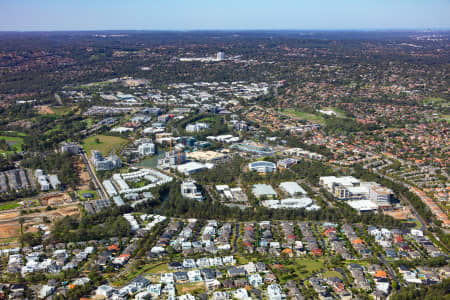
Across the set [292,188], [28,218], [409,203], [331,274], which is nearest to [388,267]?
[331,274]

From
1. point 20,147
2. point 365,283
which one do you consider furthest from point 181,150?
point 365,283

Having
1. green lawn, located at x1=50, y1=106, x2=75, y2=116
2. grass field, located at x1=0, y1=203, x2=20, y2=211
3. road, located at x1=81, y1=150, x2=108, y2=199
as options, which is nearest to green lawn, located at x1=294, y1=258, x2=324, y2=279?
road, located at x1=81, y1=150, x2=108, y2=199

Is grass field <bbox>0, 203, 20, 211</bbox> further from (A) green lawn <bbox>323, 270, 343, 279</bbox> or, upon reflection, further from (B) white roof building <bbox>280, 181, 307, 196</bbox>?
(A) green lawn <bbox>323, 270, 343, 279</bbox>

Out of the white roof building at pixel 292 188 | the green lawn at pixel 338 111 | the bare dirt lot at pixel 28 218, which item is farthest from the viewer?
the green lawn at pixel 338 111

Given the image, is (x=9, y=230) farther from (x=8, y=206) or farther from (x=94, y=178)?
(x=94, y=178)

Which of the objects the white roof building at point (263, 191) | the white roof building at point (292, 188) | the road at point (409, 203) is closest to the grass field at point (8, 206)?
the white roof building at point (263, 191)

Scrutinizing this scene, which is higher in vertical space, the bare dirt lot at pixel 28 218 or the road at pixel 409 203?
the bare dirt lot at pixel 28 218

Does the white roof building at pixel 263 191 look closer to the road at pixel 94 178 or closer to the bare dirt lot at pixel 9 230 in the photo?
the road at pixel 94 178
